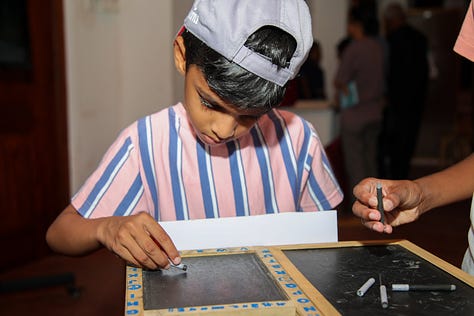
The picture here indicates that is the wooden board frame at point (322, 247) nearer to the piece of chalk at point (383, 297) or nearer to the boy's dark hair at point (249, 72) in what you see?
the piece of chalk at point (383, 297)

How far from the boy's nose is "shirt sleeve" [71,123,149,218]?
214 millimetres

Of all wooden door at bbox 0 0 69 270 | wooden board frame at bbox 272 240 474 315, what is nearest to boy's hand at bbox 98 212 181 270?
wooden board frame at bbox 272 240 474 315

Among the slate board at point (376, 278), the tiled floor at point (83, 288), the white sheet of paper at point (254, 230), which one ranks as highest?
the white sheet of paper at point (254, 230)

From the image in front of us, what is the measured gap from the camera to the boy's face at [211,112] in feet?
2.67

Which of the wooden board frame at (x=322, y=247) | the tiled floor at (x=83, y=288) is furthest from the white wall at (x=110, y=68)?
the wooden board frame at (x=322, y=247)

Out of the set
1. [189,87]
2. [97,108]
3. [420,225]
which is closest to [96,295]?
[97,108]

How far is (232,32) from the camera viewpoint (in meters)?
0.74

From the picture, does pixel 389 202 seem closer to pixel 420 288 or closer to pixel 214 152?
pixel 420 288

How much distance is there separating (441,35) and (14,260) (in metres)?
5.69

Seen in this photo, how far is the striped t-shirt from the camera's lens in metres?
0.96

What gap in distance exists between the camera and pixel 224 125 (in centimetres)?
82

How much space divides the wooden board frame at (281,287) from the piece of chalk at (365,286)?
43 mm

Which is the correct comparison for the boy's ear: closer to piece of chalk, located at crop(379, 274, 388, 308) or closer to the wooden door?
piece of chalk, located at crop(379, 274, 388, 308)

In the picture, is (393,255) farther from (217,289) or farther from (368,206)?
(217,289)
